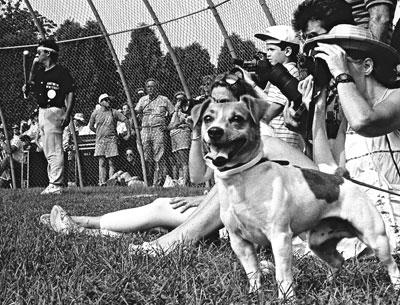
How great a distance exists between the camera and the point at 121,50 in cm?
1223

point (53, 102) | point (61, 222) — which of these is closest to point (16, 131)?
point (53, 102)

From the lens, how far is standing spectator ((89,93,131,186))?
13.2 meters

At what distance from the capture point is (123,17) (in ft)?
39.0

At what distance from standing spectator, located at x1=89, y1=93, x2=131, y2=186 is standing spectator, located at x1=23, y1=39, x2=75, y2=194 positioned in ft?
10.7

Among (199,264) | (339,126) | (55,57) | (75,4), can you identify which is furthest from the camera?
(75,4)

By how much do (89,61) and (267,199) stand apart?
11.1 m

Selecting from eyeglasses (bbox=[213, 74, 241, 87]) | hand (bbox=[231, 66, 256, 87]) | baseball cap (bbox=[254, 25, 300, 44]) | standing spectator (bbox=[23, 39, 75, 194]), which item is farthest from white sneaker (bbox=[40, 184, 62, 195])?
eyeglasses (bbox=[213, 74, 241, 87])

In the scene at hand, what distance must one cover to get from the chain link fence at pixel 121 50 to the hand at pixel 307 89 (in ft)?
18.0

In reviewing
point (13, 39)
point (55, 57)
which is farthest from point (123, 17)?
point (13, 39)

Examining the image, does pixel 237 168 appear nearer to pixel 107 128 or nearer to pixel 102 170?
pixel 107 128

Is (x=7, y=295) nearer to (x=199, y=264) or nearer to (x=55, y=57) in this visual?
(x=199, y=264)

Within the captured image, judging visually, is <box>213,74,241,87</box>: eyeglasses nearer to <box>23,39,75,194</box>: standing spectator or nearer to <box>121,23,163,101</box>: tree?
<box>23,39,75,194</box>: standing spectator

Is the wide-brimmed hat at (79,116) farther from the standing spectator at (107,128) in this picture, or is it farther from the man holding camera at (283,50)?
the man holding camera at (283,50)

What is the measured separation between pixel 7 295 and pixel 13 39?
42.5 feet
